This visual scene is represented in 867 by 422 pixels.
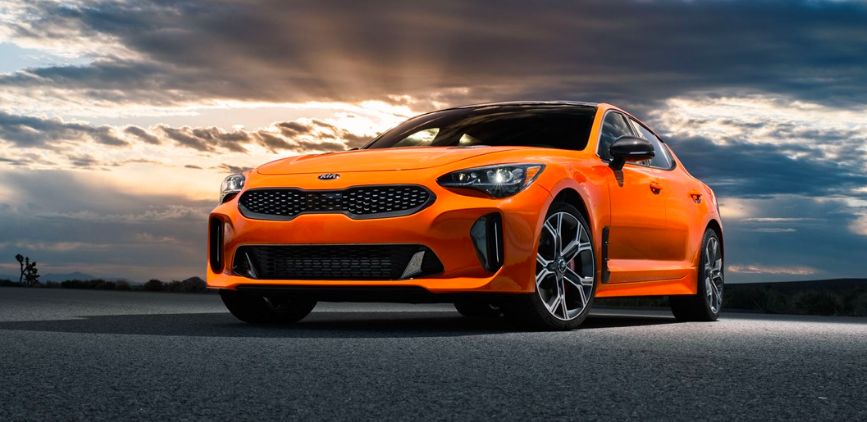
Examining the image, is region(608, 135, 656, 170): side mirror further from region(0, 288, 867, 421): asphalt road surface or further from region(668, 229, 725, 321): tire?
region(668, 229, 725, 321): tire

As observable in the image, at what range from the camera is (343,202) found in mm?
6906

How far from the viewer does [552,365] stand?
5.04 meters

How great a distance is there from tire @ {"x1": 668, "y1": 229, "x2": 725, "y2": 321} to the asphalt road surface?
1844 millimetres

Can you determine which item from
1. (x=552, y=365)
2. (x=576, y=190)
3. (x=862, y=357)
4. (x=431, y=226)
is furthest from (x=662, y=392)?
(x=576, y=190)

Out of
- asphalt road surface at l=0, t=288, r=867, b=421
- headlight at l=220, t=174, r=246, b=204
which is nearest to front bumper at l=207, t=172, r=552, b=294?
asphalt road surface at l=0, t=288, r=867, b=421

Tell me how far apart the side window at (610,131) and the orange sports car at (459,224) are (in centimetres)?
2

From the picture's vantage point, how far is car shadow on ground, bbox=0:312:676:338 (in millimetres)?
6938

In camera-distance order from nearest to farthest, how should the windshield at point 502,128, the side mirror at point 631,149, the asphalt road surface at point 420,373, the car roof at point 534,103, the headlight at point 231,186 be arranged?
1. the asphalt road surface at point 420,373
2. the headlight at point 231,186
3. the side mirror at point 631,149
4. the windshield at point 502,128
5. the car roof at point 534,103

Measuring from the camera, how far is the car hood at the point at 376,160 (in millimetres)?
6996

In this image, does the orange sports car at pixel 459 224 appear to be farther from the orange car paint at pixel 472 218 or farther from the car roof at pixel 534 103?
the car roof at pixel 534 103

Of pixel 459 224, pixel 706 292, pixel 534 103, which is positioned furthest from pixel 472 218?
pixel 706 292

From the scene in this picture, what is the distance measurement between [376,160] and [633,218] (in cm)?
221

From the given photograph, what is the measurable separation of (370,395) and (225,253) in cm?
361

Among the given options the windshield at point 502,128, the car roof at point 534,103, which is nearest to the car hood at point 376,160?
the windshield at point 502,128
